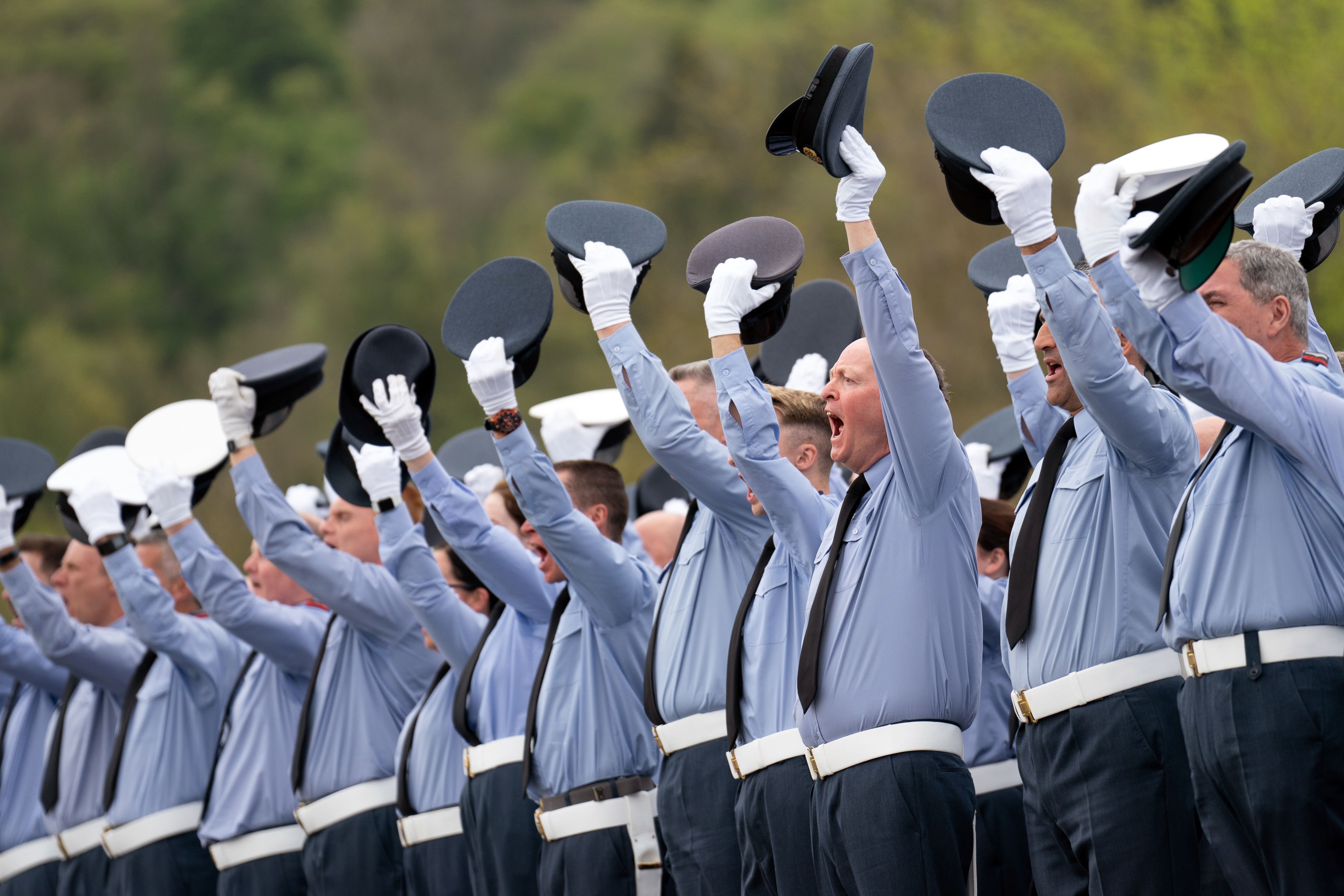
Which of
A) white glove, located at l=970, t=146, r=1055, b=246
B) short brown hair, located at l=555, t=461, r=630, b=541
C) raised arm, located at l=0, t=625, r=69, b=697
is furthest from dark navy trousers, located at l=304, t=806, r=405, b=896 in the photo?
white glove, located at l=970, t=146, r=1055, b=246

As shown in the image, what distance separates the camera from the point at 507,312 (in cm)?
562

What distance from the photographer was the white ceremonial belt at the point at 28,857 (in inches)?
323

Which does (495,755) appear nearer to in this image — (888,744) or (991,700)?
(991,700)

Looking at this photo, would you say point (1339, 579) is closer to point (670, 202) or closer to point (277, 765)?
point (277, 765)

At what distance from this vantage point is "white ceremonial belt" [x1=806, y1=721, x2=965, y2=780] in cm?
387

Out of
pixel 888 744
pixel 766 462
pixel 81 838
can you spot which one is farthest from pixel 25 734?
pixel 888 744

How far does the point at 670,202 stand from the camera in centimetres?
2323

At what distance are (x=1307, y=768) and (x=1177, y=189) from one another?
4.59 ft

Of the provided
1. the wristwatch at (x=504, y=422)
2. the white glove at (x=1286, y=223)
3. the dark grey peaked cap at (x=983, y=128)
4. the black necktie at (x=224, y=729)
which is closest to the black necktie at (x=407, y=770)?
the black necktie at (x=224, y=729)

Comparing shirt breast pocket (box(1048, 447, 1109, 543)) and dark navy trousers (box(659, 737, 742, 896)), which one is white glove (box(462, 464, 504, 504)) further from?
shirt breast pocket (box(1048, 447, 1109, 543))

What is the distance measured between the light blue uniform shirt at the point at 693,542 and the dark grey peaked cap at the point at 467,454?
2.78 m

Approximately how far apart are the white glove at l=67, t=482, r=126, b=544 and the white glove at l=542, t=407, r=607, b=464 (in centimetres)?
211

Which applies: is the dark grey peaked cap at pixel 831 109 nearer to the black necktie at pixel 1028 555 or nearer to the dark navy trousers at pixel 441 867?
the black necktie at pixel 1028 555

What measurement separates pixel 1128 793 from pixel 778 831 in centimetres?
101
